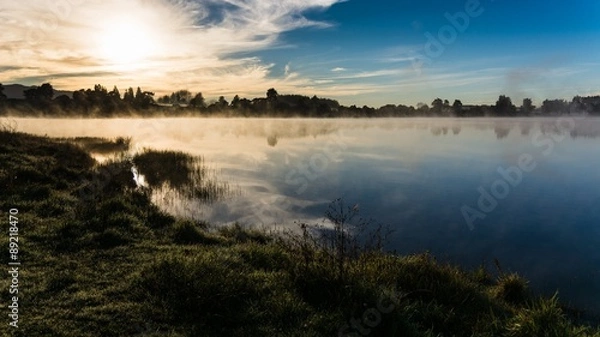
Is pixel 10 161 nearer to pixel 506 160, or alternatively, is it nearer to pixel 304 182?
pixel 304 182

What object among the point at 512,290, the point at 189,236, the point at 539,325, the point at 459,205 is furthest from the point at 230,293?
the point at 459,205

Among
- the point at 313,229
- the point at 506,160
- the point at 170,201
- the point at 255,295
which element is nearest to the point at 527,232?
the point at 313,229

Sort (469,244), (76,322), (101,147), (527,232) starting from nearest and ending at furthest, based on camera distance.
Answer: (76,322) < (469,244) < (527,232) < (101,147)

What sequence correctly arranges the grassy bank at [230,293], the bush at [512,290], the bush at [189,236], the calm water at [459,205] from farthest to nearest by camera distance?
1. the calm water at [459,205]
2. the bush at [189,236]
3. the bush at [512,290]
4. the grassy bank at [230,293]

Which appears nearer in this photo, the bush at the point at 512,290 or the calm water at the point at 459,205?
the bush at the point at 512,290

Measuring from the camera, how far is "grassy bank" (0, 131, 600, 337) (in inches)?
310

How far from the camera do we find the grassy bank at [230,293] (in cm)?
788

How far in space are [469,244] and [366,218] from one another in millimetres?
5908

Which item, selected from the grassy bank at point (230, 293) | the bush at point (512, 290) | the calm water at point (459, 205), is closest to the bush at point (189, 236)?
the grassy bank at point (230, 293)

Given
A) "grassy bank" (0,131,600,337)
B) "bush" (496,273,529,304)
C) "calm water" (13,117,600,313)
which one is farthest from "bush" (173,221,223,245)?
"bush" (496,273,529,304)

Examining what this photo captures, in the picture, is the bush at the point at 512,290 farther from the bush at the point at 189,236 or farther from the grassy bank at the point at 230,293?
the bush at the point at 189,236

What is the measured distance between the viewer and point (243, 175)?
38.3m

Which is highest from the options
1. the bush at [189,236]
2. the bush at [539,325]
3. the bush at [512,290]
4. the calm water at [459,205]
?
the bush at [539,325]

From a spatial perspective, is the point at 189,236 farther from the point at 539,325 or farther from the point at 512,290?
the point at 512,290
